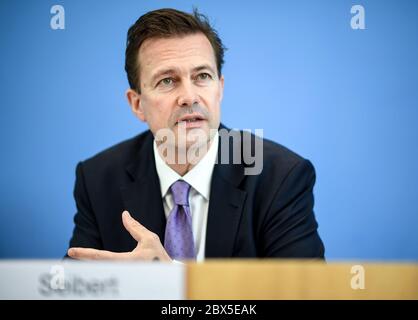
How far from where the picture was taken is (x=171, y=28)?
1.58m

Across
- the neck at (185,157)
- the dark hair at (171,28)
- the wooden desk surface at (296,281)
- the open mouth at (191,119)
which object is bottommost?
the wooden desk surface at (296,281)

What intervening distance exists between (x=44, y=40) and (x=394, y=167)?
45.2 inches

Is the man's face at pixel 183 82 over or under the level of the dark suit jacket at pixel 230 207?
over

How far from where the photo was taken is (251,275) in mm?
1256

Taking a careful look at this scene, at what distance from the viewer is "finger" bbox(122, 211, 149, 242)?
1395 millimetres

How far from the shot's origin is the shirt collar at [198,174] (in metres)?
1.59

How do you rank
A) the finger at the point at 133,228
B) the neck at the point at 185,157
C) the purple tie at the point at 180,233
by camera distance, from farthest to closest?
1. the neck at the point at 185,157
2. the purple tie at the point at 180,233
3. the finger at the point at 133,228

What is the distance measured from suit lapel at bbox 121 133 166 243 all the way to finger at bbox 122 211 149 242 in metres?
0.11

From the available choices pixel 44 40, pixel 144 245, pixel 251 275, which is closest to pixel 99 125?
pixel 44 40

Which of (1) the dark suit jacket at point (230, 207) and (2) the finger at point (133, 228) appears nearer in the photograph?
(2) the finger at point (133, 228)

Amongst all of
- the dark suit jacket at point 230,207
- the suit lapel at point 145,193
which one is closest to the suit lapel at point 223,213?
the dark suit jacket at point 230,207

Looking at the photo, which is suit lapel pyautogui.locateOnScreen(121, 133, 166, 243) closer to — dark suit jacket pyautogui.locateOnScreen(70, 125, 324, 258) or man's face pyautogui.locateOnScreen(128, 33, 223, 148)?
dark suit jacket pyautogui.locateOnScreen(70, 125, 324, 258)

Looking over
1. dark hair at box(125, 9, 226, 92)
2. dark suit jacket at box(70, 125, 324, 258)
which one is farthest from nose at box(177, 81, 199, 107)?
dark suit jacket at box(70, 125, 324, 258)

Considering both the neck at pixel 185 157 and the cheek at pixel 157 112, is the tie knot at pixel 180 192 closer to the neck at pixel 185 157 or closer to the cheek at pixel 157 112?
the neck at pixel 185 157
